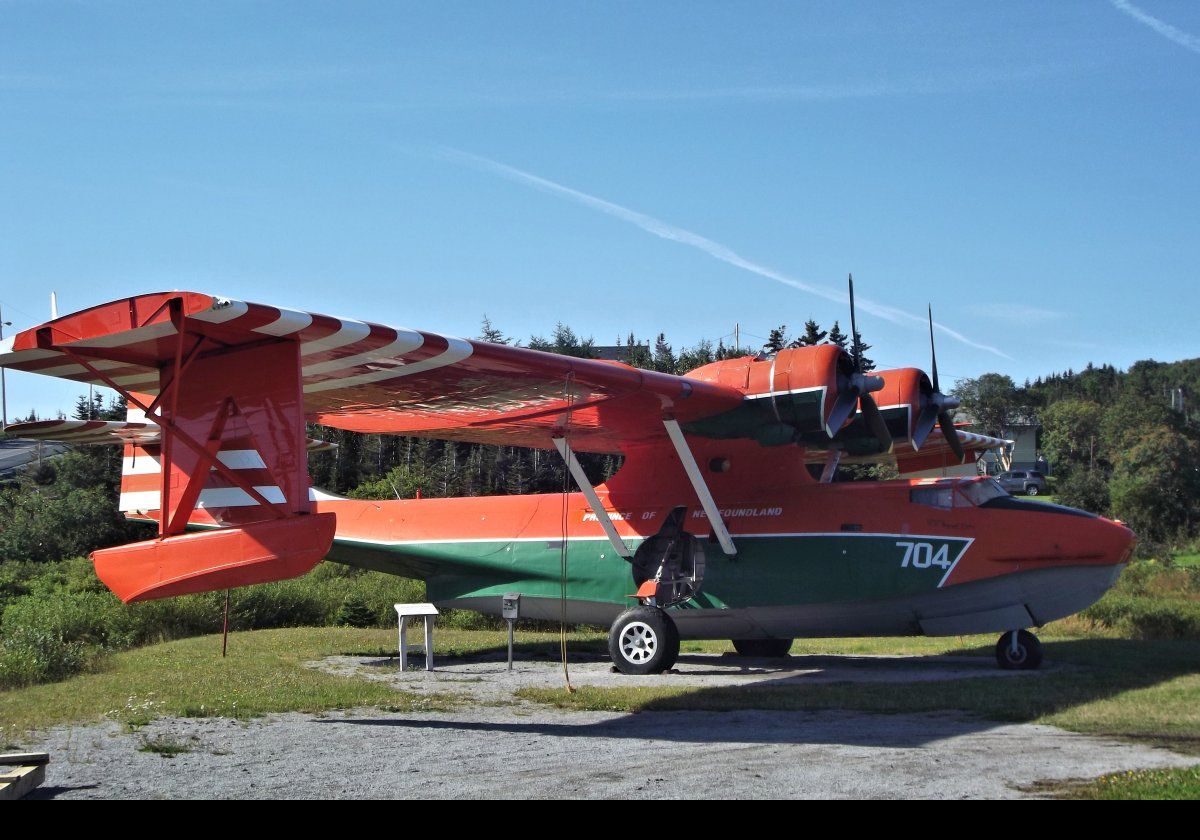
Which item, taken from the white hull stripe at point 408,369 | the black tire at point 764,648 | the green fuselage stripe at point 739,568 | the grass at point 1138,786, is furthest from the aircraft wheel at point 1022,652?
the white hull stripe at point 408,369

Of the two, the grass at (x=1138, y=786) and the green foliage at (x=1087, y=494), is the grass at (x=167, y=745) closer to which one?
the grass at (x=1138, y=786)

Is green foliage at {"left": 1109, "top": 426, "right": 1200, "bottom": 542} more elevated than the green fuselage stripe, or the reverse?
green foliage at {"left": 1109, "top": 426, "right": 1200, "bottom": 542}

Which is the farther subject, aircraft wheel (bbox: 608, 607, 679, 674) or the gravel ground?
aircraft wheel (bbox: 608, 607, 679, 674)

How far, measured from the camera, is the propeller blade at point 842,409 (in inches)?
509

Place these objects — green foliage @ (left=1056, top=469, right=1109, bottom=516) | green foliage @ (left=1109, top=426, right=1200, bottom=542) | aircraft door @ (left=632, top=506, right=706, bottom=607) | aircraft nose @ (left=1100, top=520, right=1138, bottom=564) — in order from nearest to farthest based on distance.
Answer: aircraft nose @ (left=1100, top=520, right=1138, bottom=564)
aircraft door @ (left=632, top=506, right=706, bottom=607)
green foliage @ (left=1109, top=426, right=1200, bottom=542)
green foliage @ (left=1056, top=469, right=1109, bottom=516)

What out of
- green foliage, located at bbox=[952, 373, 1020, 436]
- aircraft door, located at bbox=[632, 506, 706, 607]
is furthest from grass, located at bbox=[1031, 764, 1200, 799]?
green foliage, located at bbox=[952, 373, 1020, 436]

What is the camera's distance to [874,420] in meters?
13.8

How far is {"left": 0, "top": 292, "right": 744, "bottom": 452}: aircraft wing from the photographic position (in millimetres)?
9180

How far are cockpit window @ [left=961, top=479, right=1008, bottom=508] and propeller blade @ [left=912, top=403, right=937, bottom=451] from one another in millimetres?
1007

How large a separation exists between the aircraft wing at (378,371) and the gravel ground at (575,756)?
3.35 meters

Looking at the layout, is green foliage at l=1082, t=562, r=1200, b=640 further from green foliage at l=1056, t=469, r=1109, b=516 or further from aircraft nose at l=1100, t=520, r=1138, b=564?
green foliage at l=1056, t=469, r=1109, b=516

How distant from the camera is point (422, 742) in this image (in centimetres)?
929

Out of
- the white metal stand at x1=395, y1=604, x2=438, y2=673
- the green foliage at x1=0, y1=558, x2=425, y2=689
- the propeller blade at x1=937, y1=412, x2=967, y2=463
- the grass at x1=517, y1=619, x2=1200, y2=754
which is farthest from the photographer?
the propeller blade at x1=937, y1=412, x2=967, y2=463
